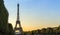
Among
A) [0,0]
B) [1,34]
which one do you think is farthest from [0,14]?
[1,34]

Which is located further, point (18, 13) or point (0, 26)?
point (18, 13)

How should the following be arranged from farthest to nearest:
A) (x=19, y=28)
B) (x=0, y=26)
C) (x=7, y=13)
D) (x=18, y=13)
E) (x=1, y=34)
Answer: (x=18, y=13) < (x=19, y=28) < (x=7, y=13) < (x=0, y=26) < (x=1, y=34)

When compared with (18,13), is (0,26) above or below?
below

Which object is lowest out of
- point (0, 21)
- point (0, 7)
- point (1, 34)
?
point (1, 34)

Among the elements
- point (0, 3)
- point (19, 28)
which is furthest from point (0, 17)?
point (19, 28)

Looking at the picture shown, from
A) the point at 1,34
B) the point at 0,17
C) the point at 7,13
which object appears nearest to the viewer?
the point at 1,34

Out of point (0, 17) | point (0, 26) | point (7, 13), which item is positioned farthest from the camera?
point (7, 13)

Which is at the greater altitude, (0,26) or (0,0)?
(0,0)

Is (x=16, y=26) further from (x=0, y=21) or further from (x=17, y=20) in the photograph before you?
(x=0, y=21)

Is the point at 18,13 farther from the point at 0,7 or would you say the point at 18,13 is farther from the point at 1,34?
the point at 1,34
